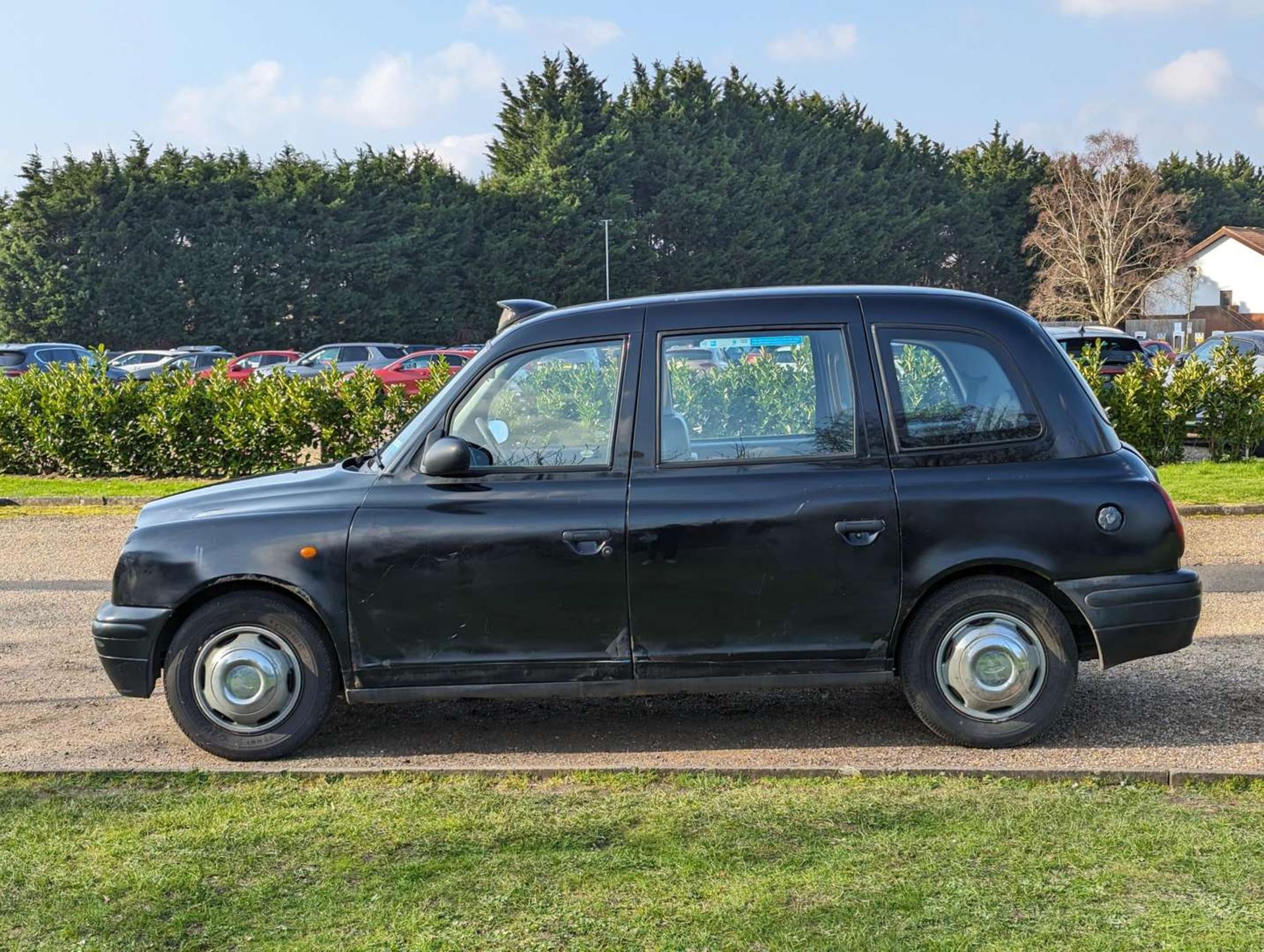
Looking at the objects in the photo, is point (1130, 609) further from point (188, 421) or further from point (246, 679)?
point (188, 421)

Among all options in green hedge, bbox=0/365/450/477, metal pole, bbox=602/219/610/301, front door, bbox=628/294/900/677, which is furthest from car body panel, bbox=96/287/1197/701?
metal pole, bbox=602/219/610/301

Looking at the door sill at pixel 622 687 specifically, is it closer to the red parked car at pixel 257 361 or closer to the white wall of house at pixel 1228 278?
the red parked car at pixel 257 361

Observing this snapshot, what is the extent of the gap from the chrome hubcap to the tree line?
54.5m

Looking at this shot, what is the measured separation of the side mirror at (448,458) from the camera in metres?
5.49

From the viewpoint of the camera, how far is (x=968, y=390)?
18.5 ft

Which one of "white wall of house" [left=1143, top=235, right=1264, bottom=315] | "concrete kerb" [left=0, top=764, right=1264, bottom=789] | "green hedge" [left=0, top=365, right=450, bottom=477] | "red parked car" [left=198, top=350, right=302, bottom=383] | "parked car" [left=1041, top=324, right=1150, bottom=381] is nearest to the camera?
"concrete kerb" [left=0, top=764, right=1264, bottom=789]

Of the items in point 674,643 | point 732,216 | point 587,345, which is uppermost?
point 732,216

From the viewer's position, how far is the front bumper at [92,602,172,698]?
5.63m

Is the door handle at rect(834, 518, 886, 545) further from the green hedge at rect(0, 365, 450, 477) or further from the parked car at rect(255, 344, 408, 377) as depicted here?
the parked car at rect(255, 344, 408, 377)

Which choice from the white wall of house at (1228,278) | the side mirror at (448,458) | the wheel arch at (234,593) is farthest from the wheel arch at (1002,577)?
the white wall of house at (1228,278)

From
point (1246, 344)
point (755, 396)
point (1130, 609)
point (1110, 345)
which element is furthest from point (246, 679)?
point (1246, 344)

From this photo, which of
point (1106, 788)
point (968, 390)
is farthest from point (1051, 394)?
point (1106, 788)

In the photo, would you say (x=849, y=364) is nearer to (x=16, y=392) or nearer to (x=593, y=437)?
(x=593, y=437)

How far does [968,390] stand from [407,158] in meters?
63.5
